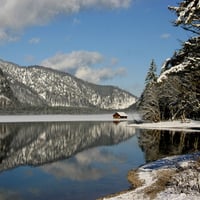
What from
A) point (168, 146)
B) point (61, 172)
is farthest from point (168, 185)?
point (168, 146)

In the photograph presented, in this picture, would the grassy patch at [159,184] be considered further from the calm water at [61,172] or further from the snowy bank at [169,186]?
the calm water at [61,172]

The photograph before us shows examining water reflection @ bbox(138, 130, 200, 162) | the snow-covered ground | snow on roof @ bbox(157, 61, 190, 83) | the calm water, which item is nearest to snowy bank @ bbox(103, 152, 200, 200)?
the snow-covered ground

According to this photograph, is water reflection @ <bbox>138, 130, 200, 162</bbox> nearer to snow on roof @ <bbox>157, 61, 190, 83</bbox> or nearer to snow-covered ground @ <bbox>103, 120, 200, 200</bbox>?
snow-covered ground @ <bbox>103, 120, 200, 200</bbox>

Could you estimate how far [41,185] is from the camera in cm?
2616

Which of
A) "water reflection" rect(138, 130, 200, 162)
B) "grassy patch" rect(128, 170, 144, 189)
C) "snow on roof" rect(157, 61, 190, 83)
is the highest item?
"snow on roof" rect(157, 61, 190, 83)

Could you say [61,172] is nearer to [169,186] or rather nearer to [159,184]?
[159,184]

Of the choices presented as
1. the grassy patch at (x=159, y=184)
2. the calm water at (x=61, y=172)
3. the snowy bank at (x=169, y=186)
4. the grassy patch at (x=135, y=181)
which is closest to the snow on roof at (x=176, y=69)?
the snowy bank at (x=169, y=186)

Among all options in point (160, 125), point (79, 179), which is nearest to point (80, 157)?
point (79, 179)

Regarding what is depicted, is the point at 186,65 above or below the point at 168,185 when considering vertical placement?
above

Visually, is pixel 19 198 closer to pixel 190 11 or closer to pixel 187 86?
pixel 187 86

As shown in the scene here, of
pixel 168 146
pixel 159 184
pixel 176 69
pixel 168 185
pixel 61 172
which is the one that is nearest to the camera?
pixel 176 69

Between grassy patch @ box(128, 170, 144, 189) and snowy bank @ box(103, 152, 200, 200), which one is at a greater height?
snowy bank @ box(103, 152, 200, 200)

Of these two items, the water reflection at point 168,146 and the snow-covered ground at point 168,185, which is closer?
the snow-covered ground at point 168,185

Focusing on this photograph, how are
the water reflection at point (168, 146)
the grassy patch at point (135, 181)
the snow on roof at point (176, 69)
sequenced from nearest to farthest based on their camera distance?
the snow on roof at point (176, 69) < the grassy patch at point (135, 181) < the water reflection at point (168, 146)
